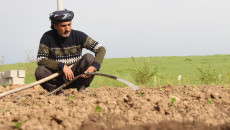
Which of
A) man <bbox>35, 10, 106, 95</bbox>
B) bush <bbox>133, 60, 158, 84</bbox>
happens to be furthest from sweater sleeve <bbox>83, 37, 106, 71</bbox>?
bush <bbox>133, 60, 158, 84</bbox>

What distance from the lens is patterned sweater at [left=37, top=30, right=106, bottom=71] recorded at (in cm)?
454

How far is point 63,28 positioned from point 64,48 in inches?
15.7

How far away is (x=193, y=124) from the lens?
8.61 feet

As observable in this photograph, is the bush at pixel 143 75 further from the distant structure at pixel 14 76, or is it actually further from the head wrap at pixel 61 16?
the head wrap at pixel 61 16

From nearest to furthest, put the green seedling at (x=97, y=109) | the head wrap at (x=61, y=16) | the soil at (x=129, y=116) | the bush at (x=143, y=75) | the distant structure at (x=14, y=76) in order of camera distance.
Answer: the soil at (x=129, y=116)
the green seedling at (x=97, y=109)
the head wrap at (x=61, y=16)
the distant structure at (x=14, y=76)
the bush at (x=143, y=75)

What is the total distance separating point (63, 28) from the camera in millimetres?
4363

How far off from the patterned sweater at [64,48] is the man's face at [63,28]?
14 centimetres

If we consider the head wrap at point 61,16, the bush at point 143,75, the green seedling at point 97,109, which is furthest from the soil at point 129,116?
the bush at point 143,75

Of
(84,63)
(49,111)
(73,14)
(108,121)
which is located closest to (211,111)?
(108,121)

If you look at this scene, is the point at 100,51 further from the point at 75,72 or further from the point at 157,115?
the point at 157,115

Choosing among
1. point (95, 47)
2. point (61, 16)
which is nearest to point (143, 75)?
point (95, 47)

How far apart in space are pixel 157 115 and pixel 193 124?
38cm

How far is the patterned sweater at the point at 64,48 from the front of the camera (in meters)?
4.54

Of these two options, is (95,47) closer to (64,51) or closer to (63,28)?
(64,51)
